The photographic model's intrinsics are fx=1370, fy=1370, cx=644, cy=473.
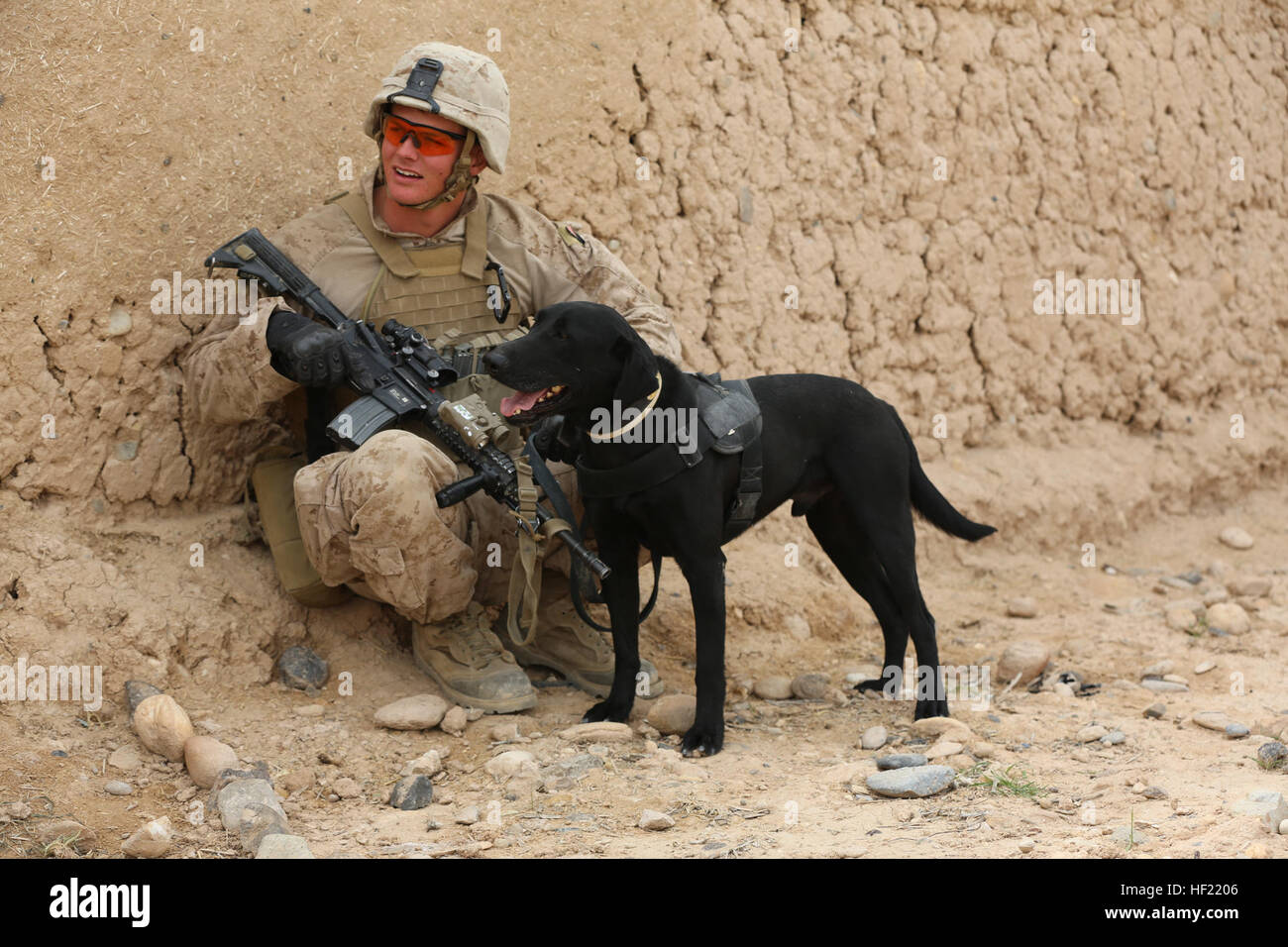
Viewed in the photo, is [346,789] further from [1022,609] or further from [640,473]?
A: [1022,609]

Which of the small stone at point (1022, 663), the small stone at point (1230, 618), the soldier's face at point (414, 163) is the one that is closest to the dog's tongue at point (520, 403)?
the soldier's face at point (414, 163)

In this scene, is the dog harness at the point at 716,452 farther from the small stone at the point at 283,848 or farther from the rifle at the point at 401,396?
the small stone at the point at 283,848

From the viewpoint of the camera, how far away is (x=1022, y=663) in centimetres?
459

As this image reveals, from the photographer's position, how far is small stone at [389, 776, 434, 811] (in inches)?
135

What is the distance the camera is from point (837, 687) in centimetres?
454

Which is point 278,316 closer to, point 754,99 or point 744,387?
point 744,387

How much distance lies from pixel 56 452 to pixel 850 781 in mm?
2404

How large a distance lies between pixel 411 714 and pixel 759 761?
99 cm

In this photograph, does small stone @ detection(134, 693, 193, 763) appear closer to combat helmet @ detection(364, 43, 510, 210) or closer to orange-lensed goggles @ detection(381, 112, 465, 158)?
combat helmet @ detection(364, 43, 510, 210)

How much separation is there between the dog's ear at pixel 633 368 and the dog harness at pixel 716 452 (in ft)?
0.55

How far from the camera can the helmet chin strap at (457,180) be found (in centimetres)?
408

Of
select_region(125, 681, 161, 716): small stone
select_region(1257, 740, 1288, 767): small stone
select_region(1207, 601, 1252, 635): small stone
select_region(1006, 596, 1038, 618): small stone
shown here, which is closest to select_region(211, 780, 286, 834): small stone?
select_region(125, 681, 161, 716): small stone

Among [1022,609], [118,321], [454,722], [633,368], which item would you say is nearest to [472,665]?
[454,722]
